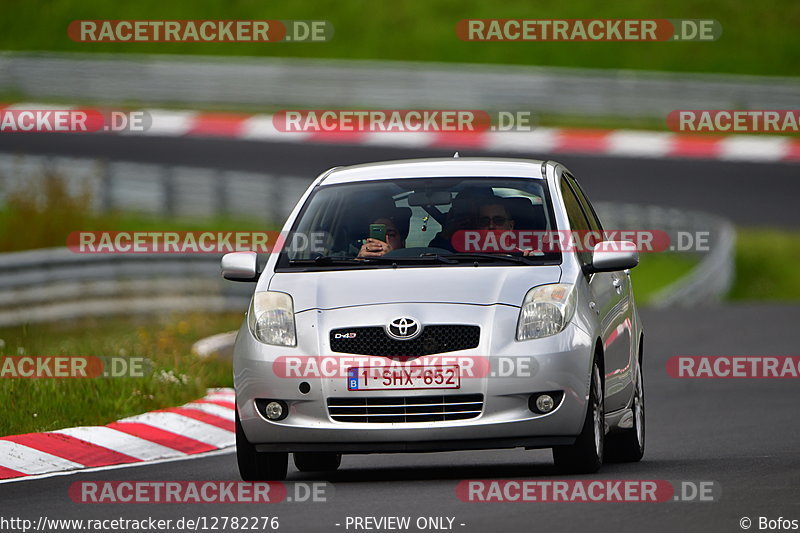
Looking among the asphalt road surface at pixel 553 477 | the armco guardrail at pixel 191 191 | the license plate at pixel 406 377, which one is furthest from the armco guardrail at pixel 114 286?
the license plate at pixel 406 377

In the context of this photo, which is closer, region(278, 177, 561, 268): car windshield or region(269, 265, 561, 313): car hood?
region(269, 265, 561, 313): car hood

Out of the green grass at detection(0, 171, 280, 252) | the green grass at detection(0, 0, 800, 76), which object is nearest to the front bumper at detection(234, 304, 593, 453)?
the green grass at detection(0, 171, 280, 252)

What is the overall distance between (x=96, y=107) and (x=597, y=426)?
104ft

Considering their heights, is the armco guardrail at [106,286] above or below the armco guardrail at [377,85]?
below

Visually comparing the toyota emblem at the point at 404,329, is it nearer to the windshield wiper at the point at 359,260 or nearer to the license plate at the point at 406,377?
the license plate at the point at 406,377

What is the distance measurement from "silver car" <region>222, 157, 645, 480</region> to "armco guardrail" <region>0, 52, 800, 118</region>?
2794 centimetres

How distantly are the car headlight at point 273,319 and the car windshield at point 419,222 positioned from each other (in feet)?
1.29

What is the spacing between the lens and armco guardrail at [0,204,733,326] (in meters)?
21.7

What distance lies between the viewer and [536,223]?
10906mm

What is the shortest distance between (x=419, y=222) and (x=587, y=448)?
1719mm

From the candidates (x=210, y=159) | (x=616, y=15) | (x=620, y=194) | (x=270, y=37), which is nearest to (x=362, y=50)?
(x=270, y=37)

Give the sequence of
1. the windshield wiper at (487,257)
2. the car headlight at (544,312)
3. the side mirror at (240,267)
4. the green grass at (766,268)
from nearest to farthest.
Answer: the car headlight at (544,312) → the windshield wiper at (487,257) → the side mirror at (240,267) → the green grass at (766,268)

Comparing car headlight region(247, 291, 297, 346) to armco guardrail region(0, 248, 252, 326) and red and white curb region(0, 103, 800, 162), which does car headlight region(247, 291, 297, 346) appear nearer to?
armco guardrail region(0, 248, 252, 326)

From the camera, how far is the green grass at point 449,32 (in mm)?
45375
